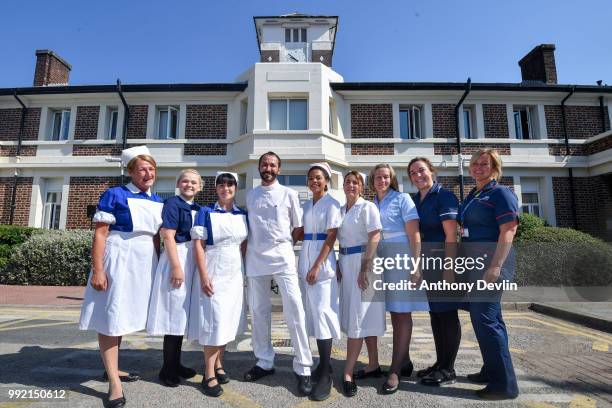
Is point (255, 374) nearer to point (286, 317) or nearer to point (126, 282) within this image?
point (286, 317)

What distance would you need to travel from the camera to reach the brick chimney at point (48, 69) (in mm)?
16156

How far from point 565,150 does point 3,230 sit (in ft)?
73.1

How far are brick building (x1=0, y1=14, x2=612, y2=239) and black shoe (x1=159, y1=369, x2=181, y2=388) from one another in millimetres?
10094

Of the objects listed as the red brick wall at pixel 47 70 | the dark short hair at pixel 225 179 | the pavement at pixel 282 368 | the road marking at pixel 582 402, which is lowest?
the pavement at pixel 282 368

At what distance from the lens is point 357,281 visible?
3180mm

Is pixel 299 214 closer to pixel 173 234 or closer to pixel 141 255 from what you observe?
pixel 173 234

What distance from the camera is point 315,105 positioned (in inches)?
508

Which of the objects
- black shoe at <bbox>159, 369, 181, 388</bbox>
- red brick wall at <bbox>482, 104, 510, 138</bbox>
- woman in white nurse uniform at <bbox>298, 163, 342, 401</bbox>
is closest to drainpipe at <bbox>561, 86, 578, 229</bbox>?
red brick wall at <bbox>482, 104, 510, 138</bbox>

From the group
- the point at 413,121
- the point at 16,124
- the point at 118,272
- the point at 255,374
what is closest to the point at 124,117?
the point at 16,124

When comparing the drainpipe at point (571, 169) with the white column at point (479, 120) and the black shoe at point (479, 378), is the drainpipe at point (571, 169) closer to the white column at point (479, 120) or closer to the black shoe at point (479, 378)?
the white column at point (479, 120)

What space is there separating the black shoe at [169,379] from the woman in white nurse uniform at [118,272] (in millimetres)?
425

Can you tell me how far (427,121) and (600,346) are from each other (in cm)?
1094

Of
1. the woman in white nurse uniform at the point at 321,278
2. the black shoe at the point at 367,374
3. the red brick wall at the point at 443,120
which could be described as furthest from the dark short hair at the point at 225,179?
the red brick wall at the point at 443,120

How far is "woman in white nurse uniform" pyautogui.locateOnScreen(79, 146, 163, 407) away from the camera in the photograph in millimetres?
2902
